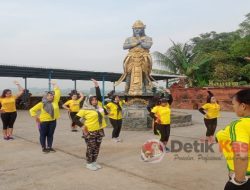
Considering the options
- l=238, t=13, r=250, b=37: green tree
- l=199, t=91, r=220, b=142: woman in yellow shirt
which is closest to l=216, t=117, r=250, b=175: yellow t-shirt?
l=199, t=91, r=220, b=142: woman in yellow shirt

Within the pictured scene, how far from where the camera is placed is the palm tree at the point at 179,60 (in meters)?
28.8

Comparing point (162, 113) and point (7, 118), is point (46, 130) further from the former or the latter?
point (162, 113)

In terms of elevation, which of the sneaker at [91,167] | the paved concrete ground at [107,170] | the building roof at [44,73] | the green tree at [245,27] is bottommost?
the paved concrete ground at [107,170]

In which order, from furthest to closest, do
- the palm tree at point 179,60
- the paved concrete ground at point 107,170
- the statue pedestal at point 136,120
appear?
the palm tree at point 179,60 → the statue pedestal at point 136,120 → the paved concrete ground at point 107,170

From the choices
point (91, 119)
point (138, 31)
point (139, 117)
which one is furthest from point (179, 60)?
point (91, 119)

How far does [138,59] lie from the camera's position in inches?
606

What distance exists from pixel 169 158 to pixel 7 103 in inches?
211

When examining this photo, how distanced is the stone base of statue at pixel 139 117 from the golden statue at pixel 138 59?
47.4 inches

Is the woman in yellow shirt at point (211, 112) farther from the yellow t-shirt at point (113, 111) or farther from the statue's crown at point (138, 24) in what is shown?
Result: the statue's crown at point (138, 24)

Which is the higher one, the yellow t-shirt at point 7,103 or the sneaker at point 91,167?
the yellow t-shirt at point 7,103

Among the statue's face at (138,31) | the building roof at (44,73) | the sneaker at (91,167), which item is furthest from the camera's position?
the building roof at (44,73)

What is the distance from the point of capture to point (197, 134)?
11.0 meters

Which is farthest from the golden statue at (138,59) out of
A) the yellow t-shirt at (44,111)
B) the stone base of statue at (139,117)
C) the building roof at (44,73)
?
the building roof at (44,73)

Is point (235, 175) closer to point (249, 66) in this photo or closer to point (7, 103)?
point (7, 103)
